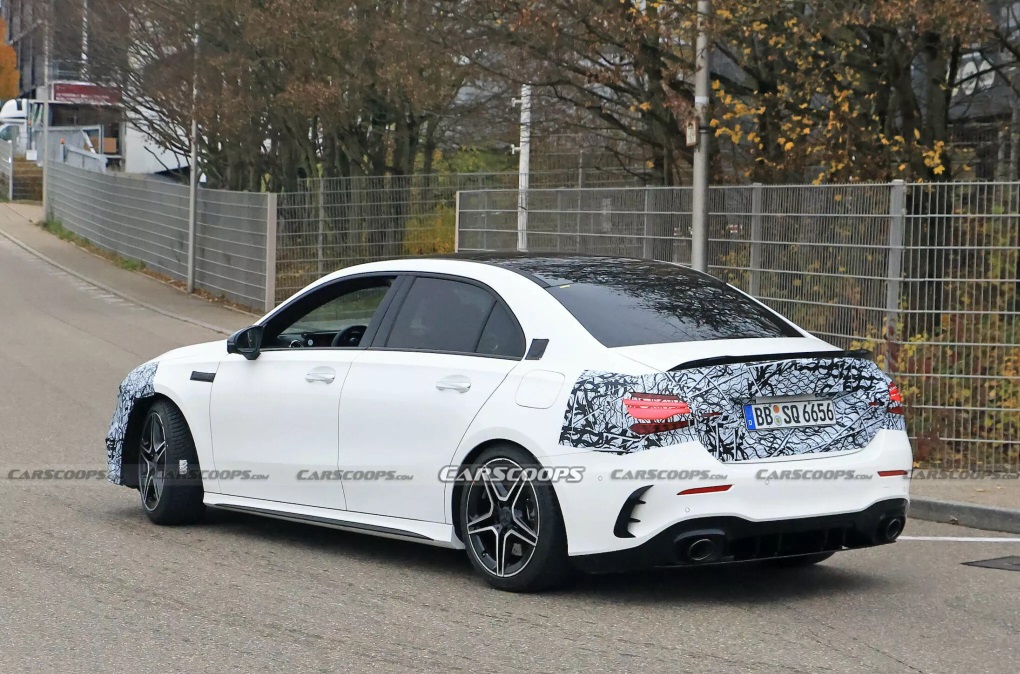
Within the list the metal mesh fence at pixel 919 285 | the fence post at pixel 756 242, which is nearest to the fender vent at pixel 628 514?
the metal mesh fence at pixel 919 285

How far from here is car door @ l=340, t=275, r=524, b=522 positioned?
6.98 metres

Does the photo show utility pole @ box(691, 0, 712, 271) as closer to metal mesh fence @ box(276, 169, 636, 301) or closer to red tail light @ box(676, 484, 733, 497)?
red tail light @ box(676, 484, 733, 497)

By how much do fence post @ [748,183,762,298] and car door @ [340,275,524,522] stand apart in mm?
5761

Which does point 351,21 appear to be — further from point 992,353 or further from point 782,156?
point 992,353

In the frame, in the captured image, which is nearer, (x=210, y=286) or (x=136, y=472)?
(x=136, y=472)

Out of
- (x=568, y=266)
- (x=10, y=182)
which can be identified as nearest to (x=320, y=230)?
(x=568, y=266)

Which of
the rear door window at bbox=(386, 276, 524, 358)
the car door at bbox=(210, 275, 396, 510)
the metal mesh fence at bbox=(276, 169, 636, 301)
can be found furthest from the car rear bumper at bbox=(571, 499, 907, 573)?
the metal mesh fence at bbox=(276, 169, 636, 301)

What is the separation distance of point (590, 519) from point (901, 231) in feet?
18.5

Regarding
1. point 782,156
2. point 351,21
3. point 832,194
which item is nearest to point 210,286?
point 351,21

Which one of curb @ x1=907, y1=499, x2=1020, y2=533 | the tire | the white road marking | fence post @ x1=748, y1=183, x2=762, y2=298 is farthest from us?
fence post @ x1=748, y1=183, x2=762, y2=298

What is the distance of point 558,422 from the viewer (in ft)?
21.3

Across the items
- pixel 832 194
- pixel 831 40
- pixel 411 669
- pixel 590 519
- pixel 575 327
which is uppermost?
pixel 831 40

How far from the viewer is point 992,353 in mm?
10773

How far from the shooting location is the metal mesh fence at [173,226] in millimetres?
24531
